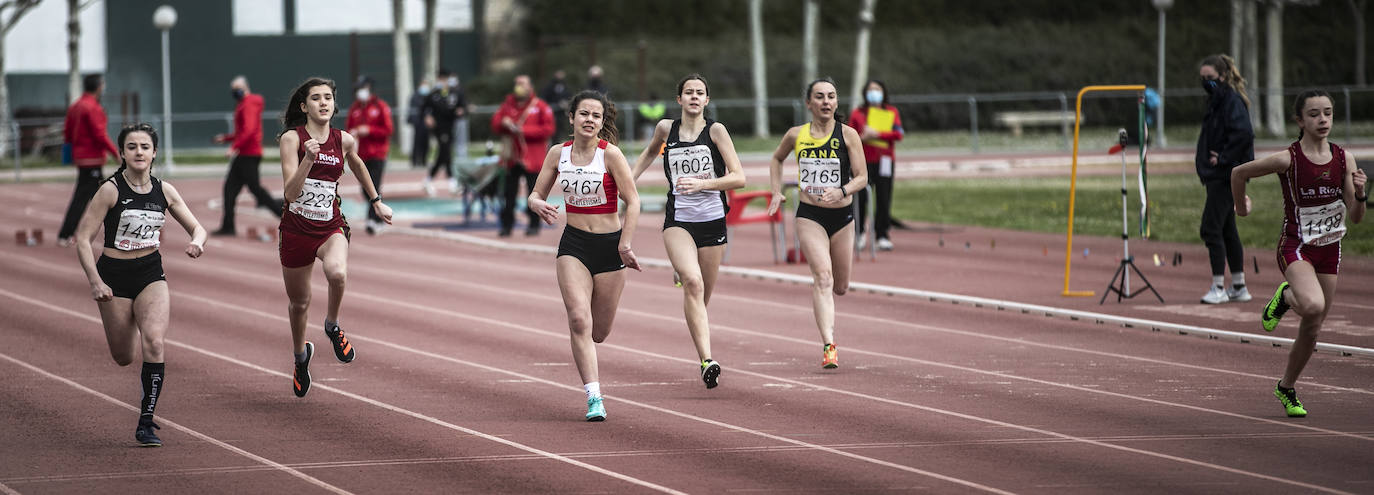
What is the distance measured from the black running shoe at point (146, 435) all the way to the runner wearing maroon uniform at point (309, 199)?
4.61 ft

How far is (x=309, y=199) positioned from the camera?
29.3 ft

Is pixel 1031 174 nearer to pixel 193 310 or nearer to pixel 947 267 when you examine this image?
pixel 947 267

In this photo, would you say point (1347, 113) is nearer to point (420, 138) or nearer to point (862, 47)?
point (862, 47)

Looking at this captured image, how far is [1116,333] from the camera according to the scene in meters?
11.3

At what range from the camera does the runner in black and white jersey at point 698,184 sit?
30.3ft

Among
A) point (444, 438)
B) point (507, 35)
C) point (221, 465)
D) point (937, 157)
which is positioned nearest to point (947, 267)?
point (444, 438)

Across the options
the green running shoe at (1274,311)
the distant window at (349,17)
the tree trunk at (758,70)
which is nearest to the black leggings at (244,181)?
the green running shoe at (1274,311)

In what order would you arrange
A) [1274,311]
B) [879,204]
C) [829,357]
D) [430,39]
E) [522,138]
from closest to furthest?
[1274,311]
[829,357]
[879,204]
[522,138]
[430,39]

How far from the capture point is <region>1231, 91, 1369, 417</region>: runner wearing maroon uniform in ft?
26.1

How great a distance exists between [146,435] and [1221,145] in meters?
8.38

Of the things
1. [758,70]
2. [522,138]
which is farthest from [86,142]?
[758,70]

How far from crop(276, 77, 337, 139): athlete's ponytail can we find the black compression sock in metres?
1.82

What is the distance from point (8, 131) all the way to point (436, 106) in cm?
1696

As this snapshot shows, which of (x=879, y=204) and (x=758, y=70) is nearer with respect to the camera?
(x=879, y=204)
